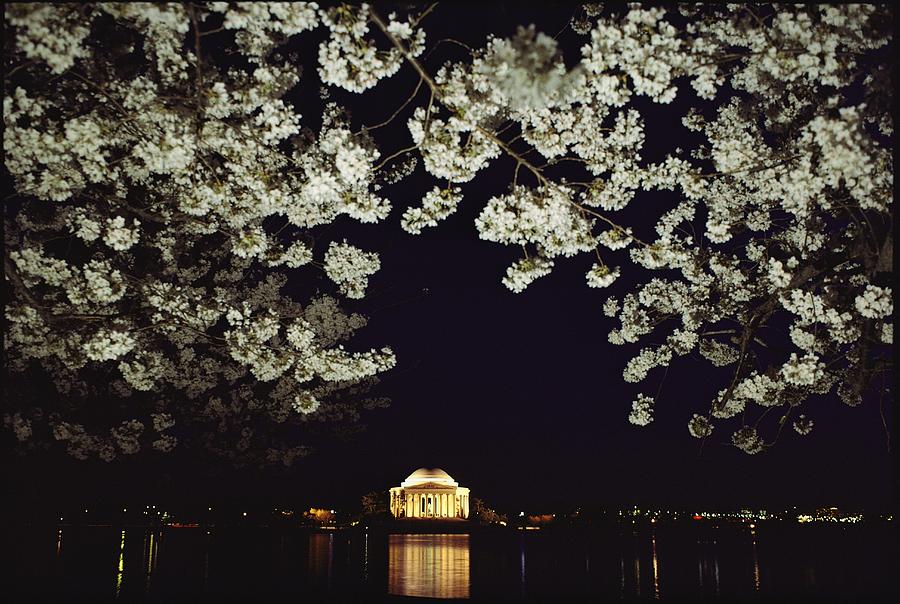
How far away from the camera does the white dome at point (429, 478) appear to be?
87375 mm

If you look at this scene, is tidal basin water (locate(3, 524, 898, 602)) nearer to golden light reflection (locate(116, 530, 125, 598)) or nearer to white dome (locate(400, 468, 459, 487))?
golden light reflection (locate(116, 530, 125, 598))

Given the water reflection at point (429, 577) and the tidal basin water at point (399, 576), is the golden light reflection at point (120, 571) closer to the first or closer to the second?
the tidal basin water at point (399, 576)

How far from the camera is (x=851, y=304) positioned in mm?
10445

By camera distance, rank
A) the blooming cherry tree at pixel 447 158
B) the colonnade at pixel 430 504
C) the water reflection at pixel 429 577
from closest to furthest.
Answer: the blooming cherry tree at pixel 447 158 → the water reflection at pixel 429 577 → the colonnade at pixel 430 504

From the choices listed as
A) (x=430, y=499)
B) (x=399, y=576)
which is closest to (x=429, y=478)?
(x=430, y=499)

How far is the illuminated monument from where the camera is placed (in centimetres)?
8369

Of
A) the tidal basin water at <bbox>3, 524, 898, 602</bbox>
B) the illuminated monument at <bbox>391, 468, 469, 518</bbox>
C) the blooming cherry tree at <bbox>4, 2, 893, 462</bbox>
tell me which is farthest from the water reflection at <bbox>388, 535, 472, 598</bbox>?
the illuminated monument at <bbox>391, 468, 469, 518</bbox>

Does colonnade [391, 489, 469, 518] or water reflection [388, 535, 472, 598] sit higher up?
water reflection [388, 535, 472, 598]

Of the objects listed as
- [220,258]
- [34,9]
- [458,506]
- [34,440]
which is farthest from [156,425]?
[458,506]

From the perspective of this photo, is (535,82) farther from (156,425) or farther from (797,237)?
(156,425)

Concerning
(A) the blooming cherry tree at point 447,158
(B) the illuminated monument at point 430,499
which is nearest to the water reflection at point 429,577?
(A) the blooming cherry tree at point 447,158

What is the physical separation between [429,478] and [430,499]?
160 inches

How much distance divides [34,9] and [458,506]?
84340 mm

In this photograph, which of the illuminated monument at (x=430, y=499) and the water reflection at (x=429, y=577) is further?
the illuminated monument at (x=430, y=499)
